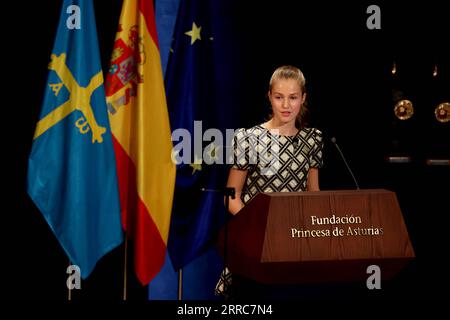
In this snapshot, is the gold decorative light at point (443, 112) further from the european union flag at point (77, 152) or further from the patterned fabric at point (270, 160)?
the european union flag at point (77, 152)

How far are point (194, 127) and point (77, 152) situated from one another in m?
0.75

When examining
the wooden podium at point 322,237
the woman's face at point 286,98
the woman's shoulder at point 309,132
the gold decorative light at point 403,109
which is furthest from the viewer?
the gold decorative light at point 403,109

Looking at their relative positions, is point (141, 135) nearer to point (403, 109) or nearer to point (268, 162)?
point (268, 162)

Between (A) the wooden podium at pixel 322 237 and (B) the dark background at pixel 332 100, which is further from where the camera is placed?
(B) the dark background at pixel 332 100

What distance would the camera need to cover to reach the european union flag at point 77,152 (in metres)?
3.45

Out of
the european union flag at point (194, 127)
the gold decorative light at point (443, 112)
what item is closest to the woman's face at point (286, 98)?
the european union flag at point (194, 127)

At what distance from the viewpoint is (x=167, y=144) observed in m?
3.73

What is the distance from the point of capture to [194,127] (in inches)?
151

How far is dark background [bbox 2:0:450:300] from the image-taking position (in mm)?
3676

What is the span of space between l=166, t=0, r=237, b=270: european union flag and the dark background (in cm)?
47

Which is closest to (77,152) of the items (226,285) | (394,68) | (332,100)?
(226,285)

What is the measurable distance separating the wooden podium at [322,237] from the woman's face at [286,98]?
0.74m
